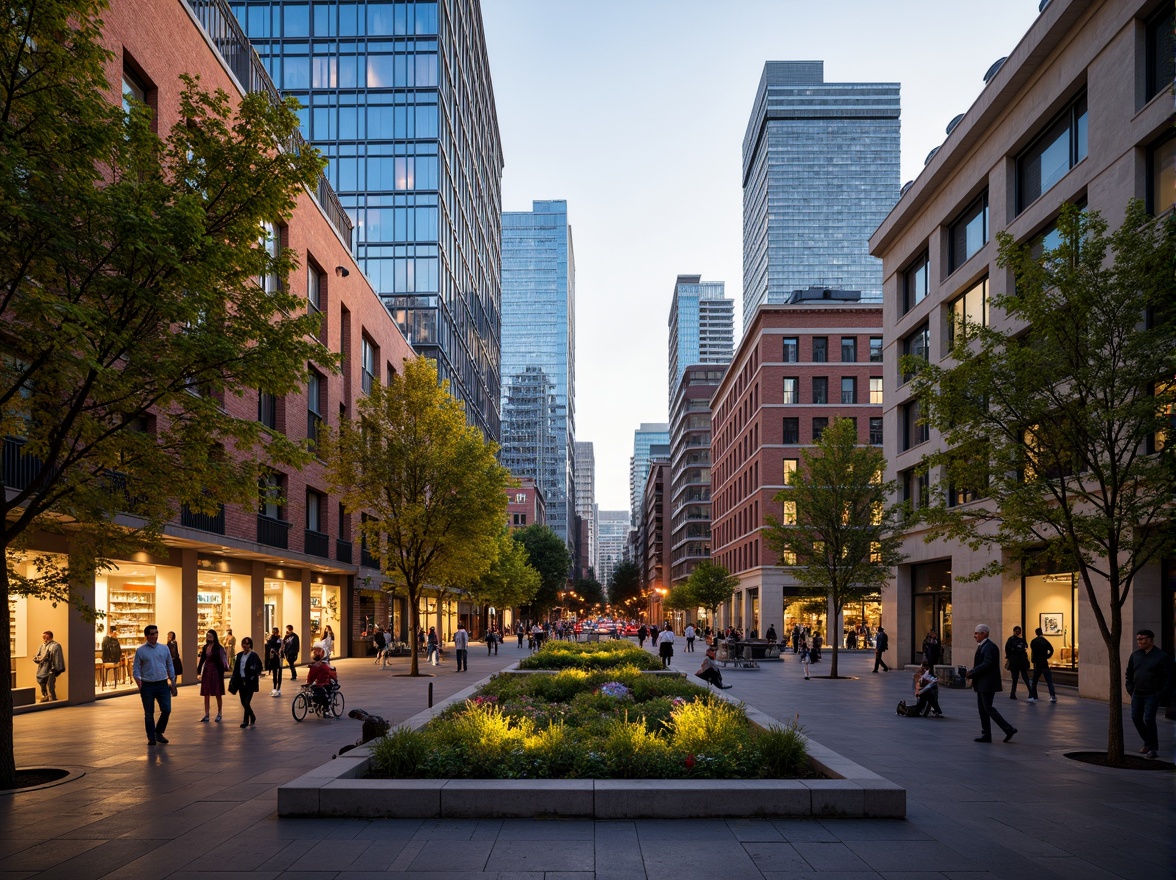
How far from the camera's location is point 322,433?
31.2 m

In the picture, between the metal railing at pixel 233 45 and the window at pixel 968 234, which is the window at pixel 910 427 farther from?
the metal railing at pixel 233 45

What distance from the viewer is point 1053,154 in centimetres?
2470

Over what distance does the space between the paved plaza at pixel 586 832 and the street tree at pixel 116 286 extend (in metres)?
2.48

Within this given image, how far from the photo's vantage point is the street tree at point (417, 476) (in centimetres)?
3030

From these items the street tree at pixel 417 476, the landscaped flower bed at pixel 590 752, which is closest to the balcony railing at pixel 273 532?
the street tree at pixel 417 476

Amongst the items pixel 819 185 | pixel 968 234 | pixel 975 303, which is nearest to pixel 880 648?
pixel 975 303

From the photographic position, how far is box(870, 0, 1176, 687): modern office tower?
19875 millimetres

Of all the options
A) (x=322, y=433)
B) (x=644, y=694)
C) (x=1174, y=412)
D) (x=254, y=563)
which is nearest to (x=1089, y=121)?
(x=1174, y=412)

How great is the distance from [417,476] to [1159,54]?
2439cm

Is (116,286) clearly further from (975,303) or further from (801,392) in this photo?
(801,392)

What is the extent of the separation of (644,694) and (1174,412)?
35.4 ft

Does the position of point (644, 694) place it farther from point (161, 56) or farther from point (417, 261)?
point (417, 261)

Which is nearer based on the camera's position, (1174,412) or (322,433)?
(1174,412)

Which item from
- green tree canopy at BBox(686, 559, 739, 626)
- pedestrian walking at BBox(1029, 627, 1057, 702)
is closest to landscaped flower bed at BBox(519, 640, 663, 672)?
pedestrian walking at BBox(1029, 627, 1057, 702)
